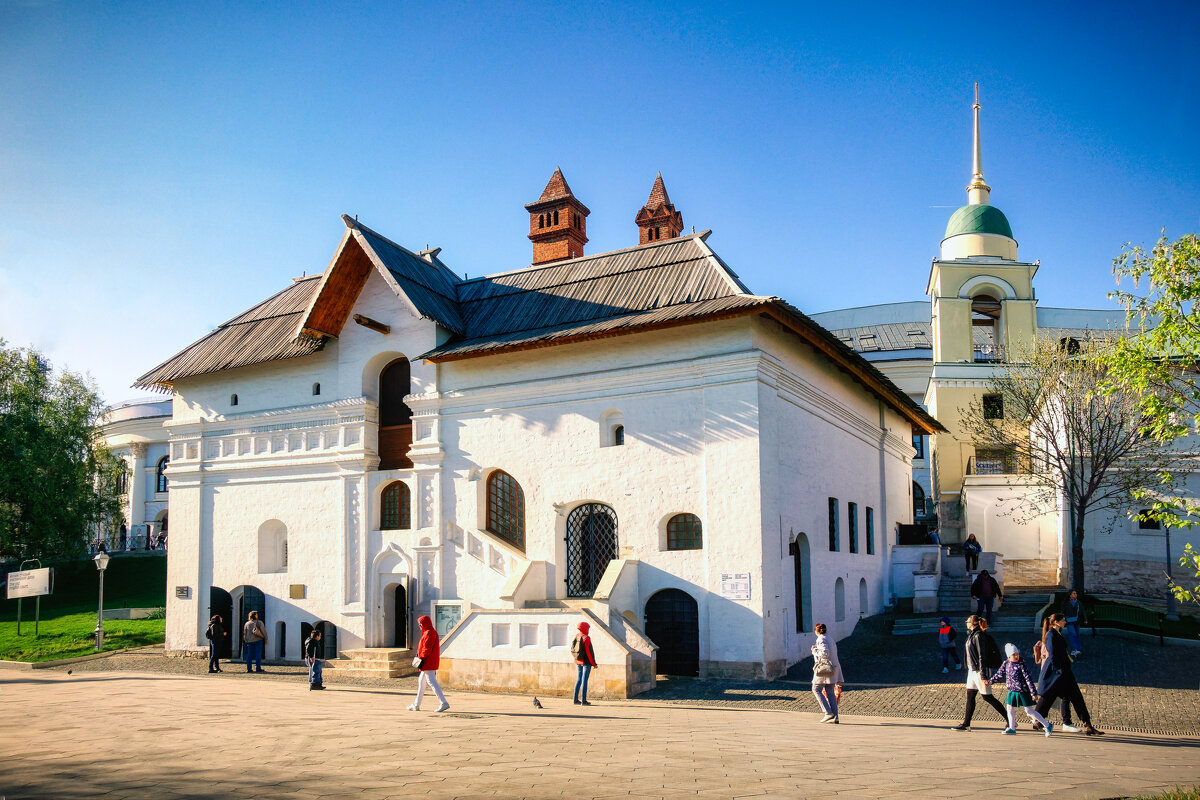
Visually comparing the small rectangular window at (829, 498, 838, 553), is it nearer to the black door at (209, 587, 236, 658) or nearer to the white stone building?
the white stone building

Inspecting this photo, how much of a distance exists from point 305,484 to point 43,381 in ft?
75.4

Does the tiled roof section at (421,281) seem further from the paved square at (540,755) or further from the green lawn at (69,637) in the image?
the green lawn at (69,637)

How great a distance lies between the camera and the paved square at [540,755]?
9.37m

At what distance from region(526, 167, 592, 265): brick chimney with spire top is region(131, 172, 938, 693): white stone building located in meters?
5.90

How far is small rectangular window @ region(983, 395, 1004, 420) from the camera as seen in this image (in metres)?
35.1

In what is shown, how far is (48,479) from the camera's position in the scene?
39406 millimetres

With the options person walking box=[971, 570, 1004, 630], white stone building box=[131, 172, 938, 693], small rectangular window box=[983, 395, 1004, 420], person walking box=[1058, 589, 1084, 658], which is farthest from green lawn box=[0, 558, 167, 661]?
small rectangular window box=[983, 395, 1004, 420]

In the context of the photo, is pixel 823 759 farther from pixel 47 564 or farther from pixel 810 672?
pixel 47 564

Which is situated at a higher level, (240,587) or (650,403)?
(650,403)

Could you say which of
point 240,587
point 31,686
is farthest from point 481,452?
point 31,686

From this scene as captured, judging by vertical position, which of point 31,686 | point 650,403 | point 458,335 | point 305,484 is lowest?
point 31,686

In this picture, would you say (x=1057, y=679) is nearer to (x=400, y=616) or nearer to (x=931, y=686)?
(x=931, y=686)

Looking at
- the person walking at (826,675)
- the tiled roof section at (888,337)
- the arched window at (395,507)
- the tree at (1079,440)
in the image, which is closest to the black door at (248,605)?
the arched window at (395,507)

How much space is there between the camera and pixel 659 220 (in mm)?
39250
